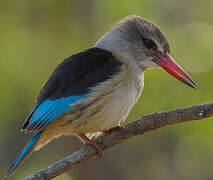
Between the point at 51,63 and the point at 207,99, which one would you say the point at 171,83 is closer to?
the point at 207,99

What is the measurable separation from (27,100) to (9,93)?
1.38ft

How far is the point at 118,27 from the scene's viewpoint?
500 centimetres

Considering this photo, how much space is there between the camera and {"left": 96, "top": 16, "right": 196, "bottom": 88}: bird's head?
4699mm

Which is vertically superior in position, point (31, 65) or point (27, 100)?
point (31, 65)

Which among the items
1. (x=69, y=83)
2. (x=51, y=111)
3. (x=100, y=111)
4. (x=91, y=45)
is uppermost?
A: (x=69, y=83)

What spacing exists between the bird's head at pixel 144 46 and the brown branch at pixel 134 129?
73 centimetres

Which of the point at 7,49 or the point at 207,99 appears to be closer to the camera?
the point at 207,99

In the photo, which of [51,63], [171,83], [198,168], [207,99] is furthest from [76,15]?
[198,168]

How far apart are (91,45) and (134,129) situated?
130 inches

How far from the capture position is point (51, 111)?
14.1ft

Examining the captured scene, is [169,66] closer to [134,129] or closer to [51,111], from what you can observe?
[134,129]

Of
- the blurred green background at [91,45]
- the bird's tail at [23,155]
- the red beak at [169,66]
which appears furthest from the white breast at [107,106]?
the blurred green background at [91,45]

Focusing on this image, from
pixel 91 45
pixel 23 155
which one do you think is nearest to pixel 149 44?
pixel 23 155

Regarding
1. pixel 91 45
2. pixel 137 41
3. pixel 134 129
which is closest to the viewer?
pixel 134 129
